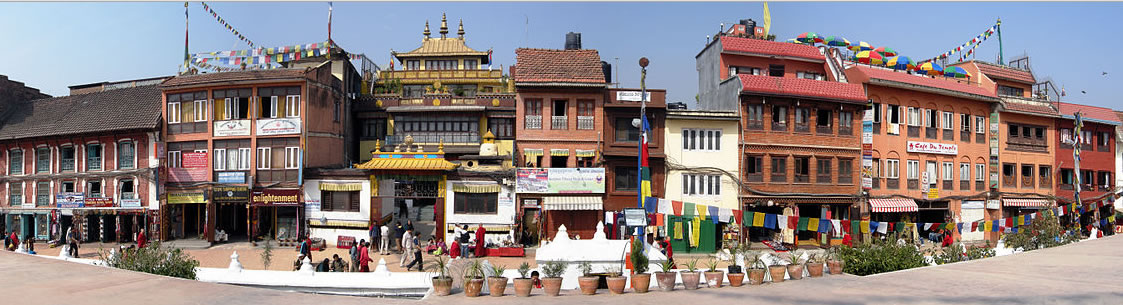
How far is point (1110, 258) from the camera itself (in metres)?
19.6

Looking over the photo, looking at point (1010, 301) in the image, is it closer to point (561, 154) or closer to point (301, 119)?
point (561, 154)

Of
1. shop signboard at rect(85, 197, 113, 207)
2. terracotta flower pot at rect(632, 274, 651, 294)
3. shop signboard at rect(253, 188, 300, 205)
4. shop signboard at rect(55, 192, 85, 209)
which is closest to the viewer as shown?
terracotta flower pot at rect(632, 274, 651, 294)

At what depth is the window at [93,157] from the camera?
3378 cm

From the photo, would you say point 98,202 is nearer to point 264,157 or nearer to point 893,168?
point 264,157

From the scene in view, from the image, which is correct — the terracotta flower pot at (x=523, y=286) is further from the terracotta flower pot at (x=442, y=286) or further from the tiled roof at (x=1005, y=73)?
the tiled roof at (x=1005, y=73)

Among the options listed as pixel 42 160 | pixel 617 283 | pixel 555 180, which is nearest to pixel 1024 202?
pixel 555 180

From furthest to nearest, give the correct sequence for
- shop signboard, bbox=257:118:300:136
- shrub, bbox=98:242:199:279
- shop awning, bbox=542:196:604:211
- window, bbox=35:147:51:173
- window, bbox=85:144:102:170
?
window, bbox=35:147:51:173 → window, bbox=85:144:102:170 → shop signboard, bbox=257:118:300:136 → shop awning, bbox=542:196:604:211 → shrub, bbox=98:242:199:279

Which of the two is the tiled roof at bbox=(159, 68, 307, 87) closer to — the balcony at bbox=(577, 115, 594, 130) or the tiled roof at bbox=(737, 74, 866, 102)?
the balcony at bbox=(577, 115, 594, 130)

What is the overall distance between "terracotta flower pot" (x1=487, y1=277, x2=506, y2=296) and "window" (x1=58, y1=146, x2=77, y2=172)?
2966 centimetres

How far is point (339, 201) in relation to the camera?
30750 millimetres

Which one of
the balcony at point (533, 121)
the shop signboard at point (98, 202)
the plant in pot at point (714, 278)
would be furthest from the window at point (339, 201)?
the plant in pot at point (714, 278)

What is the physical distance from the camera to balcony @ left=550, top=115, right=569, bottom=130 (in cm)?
3138

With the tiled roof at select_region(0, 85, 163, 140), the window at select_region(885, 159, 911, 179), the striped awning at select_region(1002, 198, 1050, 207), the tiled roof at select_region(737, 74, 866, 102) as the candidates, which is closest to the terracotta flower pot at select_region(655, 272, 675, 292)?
the tiled roof at select_region(737, 74, 866, 102)

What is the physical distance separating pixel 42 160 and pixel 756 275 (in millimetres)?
36067
